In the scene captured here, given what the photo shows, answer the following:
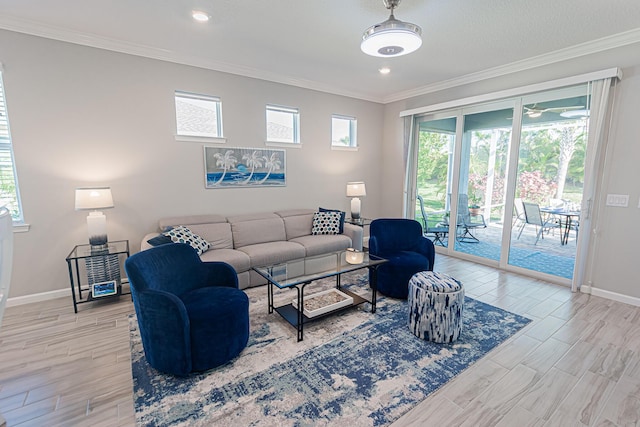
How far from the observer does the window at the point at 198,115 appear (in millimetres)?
3912

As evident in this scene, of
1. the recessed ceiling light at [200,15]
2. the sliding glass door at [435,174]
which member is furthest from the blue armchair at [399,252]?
the recessed ceiling light at [200,15]

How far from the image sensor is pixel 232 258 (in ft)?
11.3

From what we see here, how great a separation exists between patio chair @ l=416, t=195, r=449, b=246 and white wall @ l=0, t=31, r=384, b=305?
2856mm

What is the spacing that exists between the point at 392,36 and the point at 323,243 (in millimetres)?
2676

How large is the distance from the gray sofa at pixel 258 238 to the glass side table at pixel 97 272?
31 centimetres

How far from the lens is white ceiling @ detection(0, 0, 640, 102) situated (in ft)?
8.55

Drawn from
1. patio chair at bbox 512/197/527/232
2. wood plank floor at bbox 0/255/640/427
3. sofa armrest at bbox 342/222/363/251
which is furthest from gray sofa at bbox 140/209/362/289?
patio chair at bbox 512/197/527/232

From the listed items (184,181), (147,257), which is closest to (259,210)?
(184,181)

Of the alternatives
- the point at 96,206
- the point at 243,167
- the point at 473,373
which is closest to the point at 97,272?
the point at 96,206

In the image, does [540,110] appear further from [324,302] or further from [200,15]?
[200,15]

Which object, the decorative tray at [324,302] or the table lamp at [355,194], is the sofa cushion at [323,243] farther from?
the decorative tray at [324,302]

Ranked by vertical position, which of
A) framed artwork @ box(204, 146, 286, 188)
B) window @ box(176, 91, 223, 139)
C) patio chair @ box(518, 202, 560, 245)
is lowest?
patio chair @ box(518, 202, 560, 245)

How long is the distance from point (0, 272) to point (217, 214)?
9.04 ft

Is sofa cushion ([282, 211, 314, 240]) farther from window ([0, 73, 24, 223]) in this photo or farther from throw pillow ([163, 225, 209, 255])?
window ([0, 73, 24, 223])
